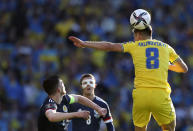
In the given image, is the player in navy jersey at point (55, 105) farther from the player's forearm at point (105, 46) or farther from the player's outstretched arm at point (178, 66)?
the player's outstretched arm at point (178, 66)

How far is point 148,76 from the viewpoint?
8.46m

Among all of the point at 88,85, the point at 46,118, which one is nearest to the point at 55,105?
the point at 46,118

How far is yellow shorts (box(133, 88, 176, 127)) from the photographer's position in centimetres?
846

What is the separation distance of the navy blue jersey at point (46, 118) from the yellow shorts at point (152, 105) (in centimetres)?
119

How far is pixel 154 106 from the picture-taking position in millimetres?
8484

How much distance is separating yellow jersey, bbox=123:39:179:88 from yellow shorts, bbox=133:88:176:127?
4.2 inches

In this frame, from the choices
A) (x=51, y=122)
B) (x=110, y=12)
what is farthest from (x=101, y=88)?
(x=51, y=122)

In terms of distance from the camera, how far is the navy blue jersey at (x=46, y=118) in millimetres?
8658

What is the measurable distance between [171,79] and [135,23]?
9.39 m

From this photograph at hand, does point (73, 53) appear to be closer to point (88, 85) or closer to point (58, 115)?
point (88, 85)

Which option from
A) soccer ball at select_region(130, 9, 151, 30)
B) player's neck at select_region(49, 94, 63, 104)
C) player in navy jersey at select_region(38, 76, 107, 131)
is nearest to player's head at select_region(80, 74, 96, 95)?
player in navy jersey at select_region(38, 76, 107, 131)

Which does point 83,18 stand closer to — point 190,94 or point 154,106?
point 190,94

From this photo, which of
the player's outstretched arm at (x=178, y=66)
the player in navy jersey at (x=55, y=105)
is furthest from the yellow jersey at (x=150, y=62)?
the player in navy jersey at (x=55, y=105)

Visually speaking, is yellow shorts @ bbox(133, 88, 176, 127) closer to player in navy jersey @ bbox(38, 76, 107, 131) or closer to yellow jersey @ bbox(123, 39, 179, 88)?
yellow jersey @ bbox(123, 39, 179, 88)
